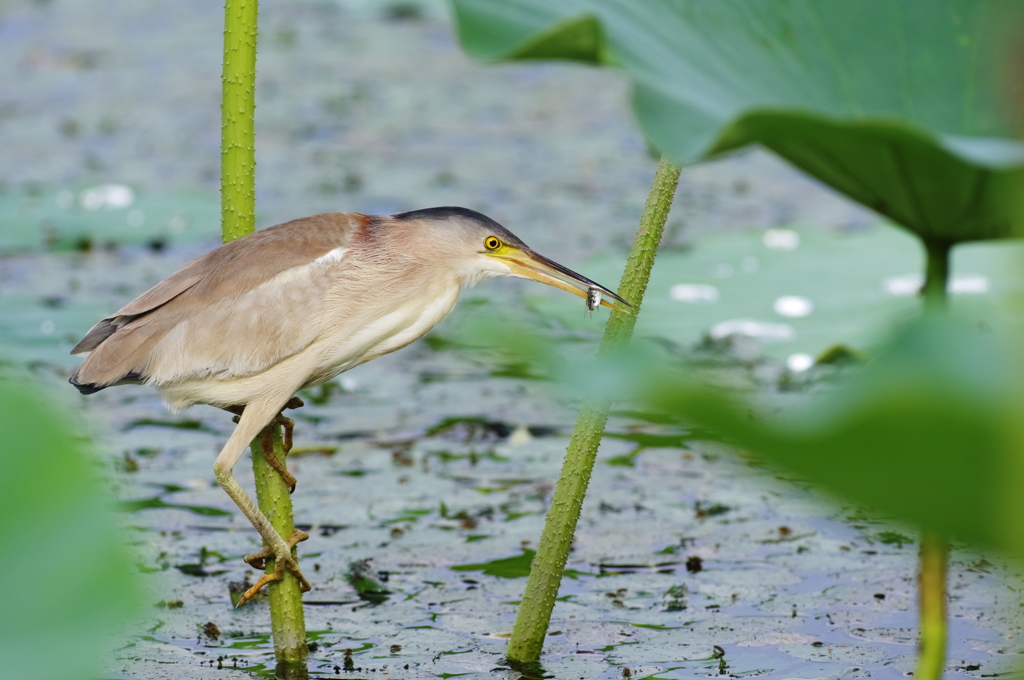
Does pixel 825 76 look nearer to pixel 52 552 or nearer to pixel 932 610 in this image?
pixel 932 610

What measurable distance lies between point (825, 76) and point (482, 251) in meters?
0.99

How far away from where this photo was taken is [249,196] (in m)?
2.42

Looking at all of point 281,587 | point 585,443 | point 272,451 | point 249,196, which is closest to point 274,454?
point 272,451

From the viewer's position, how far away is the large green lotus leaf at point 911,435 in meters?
0.83

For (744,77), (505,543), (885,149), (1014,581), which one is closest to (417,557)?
(505,543)

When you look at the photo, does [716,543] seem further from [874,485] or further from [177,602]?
[874,485]

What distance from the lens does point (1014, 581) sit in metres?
3.07

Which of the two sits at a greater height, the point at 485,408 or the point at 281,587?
the point at 485,408

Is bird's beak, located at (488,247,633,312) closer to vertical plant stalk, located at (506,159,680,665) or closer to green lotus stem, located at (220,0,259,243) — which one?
vertical plant stalk, located at (506,159,680,665)

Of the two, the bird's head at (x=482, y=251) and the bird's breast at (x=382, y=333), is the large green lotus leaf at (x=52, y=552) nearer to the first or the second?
the bird's breast at (x=382, y=333)

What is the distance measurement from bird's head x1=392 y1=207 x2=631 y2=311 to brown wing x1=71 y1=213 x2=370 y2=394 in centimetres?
17

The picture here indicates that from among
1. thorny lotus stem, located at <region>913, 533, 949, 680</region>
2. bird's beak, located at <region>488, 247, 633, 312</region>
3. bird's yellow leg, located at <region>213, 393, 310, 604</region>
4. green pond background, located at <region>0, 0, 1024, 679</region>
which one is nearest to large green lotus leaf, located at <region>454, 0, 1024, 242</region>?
green pond background, located at <region>0, 0, 1024, 679</region>

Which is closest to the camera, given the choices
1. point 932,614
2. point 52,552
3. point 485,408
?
point 52,552

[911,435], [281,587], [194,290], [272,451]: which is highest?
[194,290]
